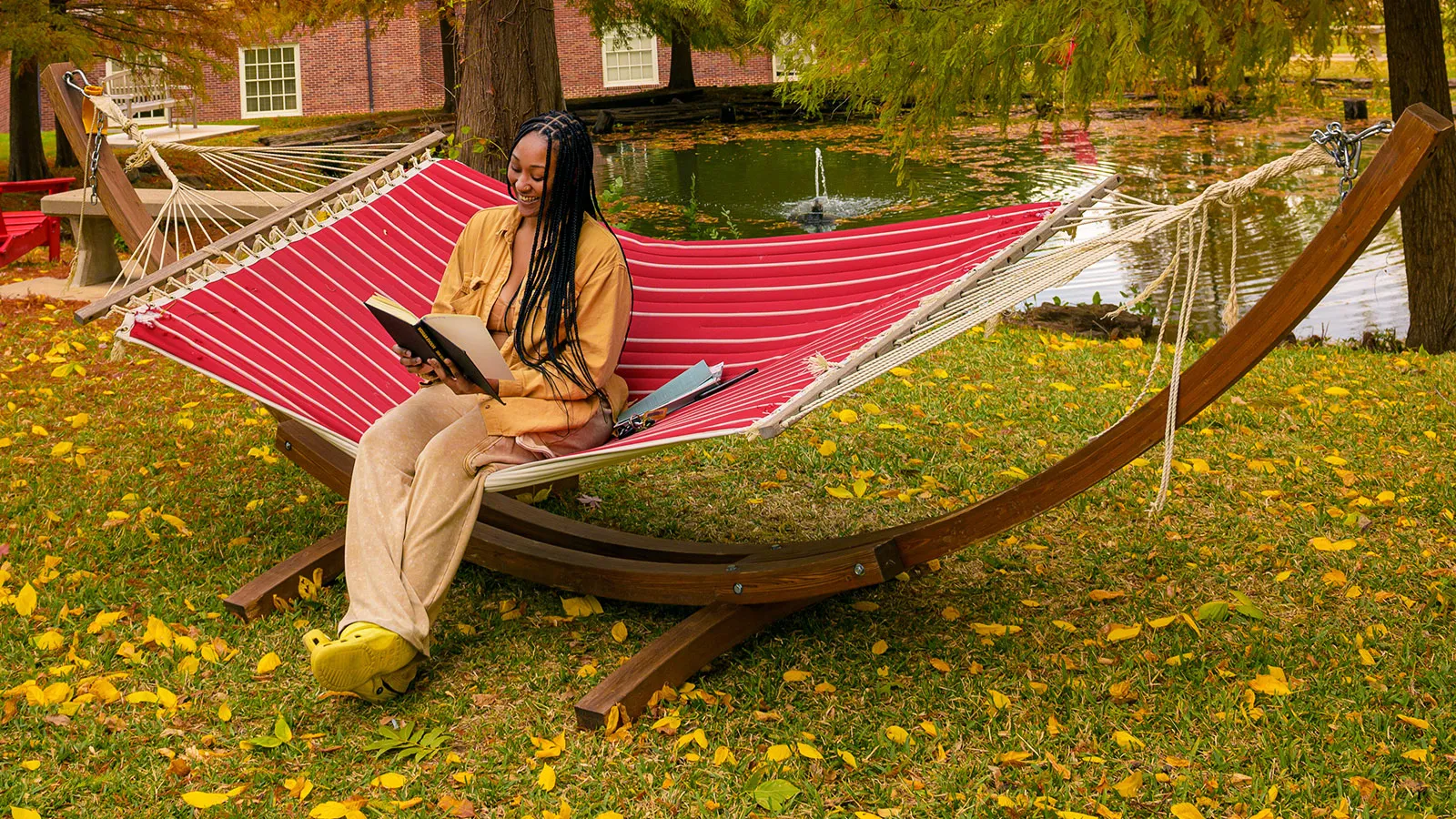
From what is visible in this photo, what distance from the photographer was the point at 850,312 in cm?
282

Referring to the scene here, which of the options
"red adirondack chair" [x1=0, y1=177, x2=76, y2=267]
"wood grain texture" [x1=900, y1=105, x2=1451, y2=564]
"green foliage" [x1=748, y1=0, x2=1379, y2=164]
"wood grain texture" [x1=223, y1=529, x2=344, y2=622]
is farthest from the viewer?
"red adirondack chair" [x1=0, y1=177, x2=76, y2=267]

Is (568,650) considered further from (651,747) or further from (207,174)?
(207,174)

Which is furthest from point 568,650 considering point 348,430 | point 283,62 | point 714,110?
point 283,62

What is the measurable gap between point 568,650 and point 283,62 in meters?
21.3

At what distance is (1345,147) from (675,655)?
1485mm

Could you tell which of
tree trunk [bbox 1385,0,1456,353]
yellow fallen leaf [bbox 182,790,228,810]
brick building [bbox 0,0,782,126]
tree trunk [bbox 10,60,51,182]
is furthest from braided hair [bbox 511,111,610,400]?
brick building [bbox 0,0,782,126]

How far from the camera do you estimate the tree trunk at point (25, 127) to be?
9453mm

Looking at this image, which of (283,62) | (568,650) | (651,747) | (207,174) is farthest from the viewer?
(283,62)

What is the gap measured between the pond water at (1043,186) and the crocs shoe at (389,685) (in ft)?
11.2

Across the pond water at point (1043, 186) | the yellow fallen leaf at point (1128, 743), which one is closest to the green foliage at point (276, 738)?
the yellow fallen leaf at point (1128, 743)

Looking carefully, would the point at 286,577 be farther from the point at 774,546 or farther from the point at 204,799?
the point at 774,546

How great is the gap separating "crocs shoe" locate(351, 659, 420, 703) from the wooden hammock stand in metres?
0.37

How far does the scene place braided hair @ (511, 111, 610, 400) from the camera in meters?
2.67

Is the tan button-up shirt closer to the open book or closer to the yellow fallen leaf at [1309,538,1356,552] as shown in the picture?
the open book
